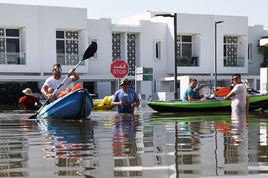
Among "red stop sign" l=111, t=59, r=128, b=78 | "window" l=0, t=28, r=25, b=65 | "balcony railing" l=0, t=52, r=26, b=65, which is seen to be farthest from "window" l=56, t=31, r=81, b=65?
"red stop sign" l=111, t=59, r=128, b=78

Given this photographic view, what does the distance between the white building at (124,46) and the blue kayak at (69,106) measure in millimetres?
18710

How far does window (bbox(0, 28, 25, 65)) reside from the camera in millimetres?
32656

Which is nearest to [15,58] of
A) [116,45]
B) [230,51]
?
[116,45]

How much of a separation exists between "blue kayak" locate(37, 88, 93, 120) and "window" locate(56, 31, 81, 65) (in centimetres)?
2028

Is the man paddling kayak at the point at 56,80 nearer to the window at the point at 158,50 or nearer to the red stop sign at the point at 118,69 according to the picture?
the red stop sign at the point at 118,69

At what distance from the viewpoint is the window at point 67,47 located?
112 ft

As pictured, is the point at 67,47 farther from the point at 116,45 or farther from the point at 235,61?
the point at 235,61

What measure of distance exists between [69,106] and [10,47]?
21.2 metres

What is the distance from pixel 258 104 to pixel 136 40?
1911 centimetres

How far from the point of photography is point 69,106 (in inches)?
534

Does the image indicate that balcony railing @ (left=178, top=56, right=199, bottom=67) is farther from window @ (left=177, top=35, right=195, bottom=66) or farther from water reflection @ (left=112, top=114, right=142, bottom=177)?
water reflection @ (left=112, top=114, right=142, bottom=177)

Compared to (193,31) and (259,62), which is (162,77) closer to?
(193,31)

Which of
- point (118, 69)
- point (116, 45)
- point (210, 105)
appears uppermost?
point (116, 45)

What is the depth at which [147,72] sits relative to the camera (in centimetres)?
2220
